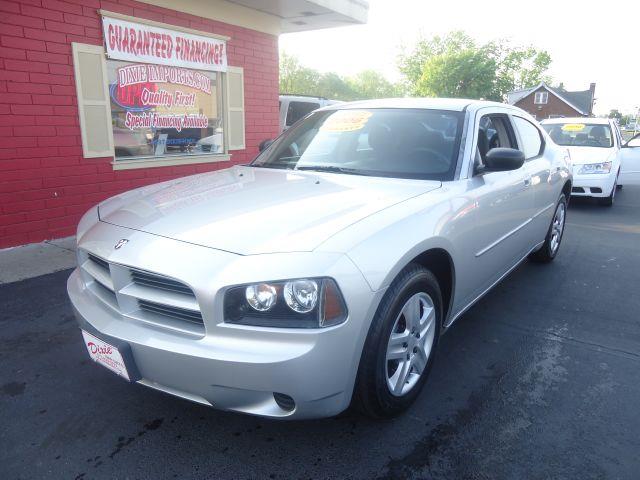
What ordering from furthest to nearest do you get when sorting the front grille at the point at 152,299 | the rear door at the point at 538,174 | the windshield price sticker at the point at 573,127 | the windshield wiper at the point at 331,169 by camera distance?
the windshield price sticker at the point at 573,127
the rear door at the point at 538,174
the windshield wiper at the point at 331,169
the front grille at the point at 152,299

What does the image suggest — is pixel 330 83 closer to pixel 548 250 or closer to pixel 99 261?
pixel 548 250

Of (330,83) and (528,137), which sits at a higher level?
(330,83)

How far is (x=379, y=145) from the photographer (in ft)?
11.0

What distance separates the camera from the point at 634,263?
5.39 metres

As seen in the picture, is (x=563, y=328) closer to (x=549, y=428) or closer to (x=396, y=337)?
(x=549, y=428)

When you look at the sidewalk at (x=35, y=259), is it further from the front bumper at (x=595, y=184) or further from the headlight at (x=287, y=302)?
the front bumper at (x=595, y=184)

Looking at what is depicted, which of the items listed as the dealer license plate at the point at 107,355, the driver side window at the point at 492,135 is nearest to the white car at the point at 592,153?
the driver side window at the point at 492,135

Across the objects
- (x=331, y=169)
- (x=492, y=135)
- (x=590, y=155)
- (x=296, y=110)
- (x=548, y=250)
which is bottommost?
(x=548, y=250)

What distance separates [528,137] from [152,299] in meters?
3.70

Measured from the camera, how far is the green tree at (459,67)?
54.1 meters

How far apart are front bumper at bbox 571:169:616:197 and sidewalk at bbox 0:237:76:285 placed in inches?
314

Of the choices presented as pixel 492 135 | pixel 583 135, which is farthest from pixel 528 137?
pixel 583 135

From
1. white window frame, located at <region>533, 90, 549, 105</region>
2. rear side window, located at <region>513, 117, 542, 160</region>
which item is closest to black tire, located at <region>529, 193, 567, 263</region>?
rear side window, located at <region>513, 117, 542, 160</region>

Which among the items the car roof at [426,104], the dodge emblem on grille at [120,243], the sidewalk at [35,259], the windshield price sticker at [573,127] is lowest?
the sidewalk at [35,259]
